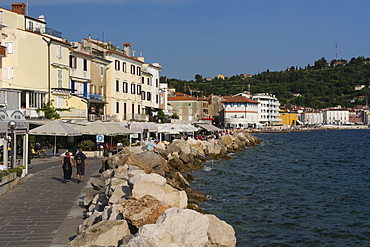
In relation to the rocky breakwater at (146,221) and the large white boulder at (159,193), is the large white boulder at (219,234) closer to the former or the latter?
the rocky breakwater at (146,221)

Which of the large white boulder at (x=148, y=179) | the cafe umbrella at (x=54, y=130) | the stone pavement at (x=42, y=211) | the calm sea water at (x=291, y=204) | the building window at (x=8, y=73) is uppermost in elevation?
the building window at (x=8, y=73)

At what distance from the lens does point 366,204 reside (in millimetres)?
19656

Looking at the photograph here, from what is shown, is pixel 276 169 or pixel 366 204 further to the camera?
pixel 276 169

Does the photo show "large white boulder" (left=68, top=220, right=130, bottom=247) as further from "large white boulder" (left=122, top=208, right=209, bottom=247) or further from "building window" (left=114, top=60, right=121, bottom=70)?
"building window" (left=114, top=60, right=121, bottom=70)

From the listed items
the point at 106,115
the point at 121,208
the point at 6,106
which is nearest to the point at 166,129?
the point at 106,115


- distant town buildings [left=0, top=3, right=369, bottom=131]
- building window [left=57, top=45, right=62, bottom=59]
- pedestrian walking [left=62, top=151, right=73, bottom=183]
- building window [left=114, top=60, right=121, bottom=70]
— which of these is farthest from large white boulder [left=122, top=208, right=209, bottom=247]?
building window [left=114, top=60, right=121, bottom=70]

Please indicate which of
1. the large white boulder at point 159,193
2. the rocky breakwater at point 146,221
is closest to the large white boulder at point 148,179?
the rocky breakwater at point 146,221

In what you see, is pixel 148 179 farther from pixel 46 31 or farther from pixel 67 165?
pixel 46 31

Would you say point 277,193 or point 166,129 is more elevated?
point 166,129

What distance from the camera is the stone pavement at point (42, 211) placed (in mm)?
10709

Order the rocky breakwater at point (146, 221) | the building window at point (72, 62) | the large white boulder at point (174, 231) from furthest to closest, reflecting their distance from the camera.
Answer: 1. the building window at point (72, 62)
2. the rocky breakwater at point (146, 221)
3. the large white boulder at point (174, 231)

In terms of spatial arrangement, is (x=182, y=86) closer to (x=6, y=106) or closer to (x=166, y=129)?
(x=166, y=129)

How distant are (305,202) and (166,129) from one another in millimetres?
27273

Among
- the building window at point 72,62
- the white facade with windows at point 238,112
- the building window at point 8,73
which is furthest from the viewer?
the white facade with windows at point 238,112
